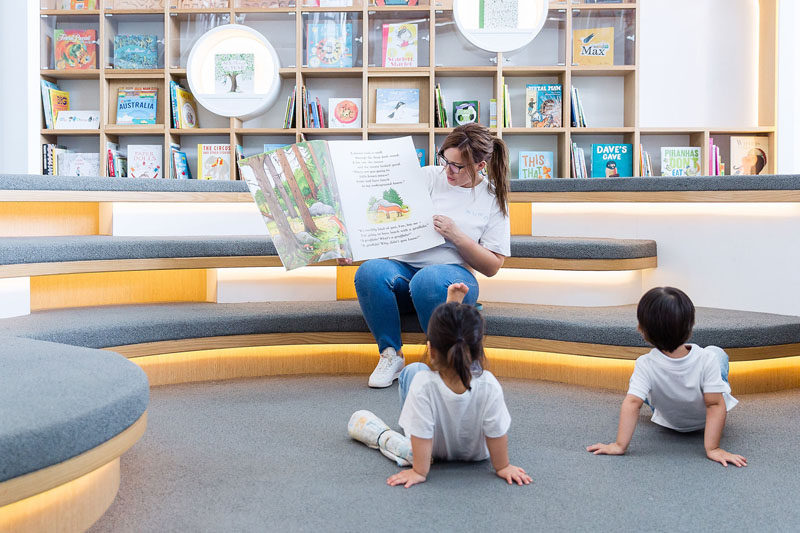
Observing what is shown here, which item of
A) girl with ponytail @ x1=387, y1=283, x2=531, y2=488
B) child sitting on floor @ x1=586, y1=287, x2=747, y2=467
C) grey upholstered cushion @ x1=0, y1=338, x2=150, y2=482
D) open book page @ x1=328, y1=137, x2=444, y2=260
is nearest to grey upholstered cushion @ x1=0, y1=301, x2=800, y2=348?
open book page @ x1=328, y1=137, x2=444, y2=260

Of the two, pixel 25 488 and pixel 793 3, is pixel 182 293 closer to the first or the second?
pixel 25 488

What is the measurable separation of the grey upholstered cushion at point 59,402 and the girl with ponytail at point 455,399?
0.56 m

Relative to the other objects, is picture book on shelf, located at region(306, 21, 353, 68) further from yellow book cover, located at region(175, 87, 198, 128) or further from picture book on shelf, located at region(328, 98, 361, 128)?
yellow book cover, located at region(175, 87, 198, 128)

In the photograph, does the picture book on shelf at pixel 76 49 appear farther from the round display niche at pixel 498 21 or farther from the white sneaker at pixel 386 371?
the white sneaker at pixel 386 371

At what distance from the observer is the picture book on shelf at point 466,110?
182 inches

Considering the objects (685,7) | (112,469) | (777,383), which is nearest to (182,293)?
(112,469)

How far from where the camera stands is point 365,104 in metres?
4.51

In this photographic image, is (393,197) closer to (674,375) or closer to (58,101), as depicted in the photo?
(674,375)

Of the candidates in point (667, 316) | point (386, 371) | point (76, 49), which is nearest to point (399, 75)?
point (76, 49)

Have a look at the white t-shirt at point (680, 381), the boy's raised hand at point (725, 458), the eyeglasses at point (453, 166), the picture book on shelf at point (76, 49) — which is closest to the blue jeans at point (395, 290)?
the eyeglasses at point (453, 166)

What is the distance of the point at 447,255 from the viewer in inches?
92.7

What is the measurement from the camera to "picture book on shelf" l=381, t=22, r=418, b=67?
4.53 meters

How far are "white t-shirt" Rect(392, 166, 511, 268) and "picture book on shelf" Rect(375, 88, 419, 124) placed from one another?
2282mm

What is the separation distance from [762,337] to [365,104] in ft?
9.81
